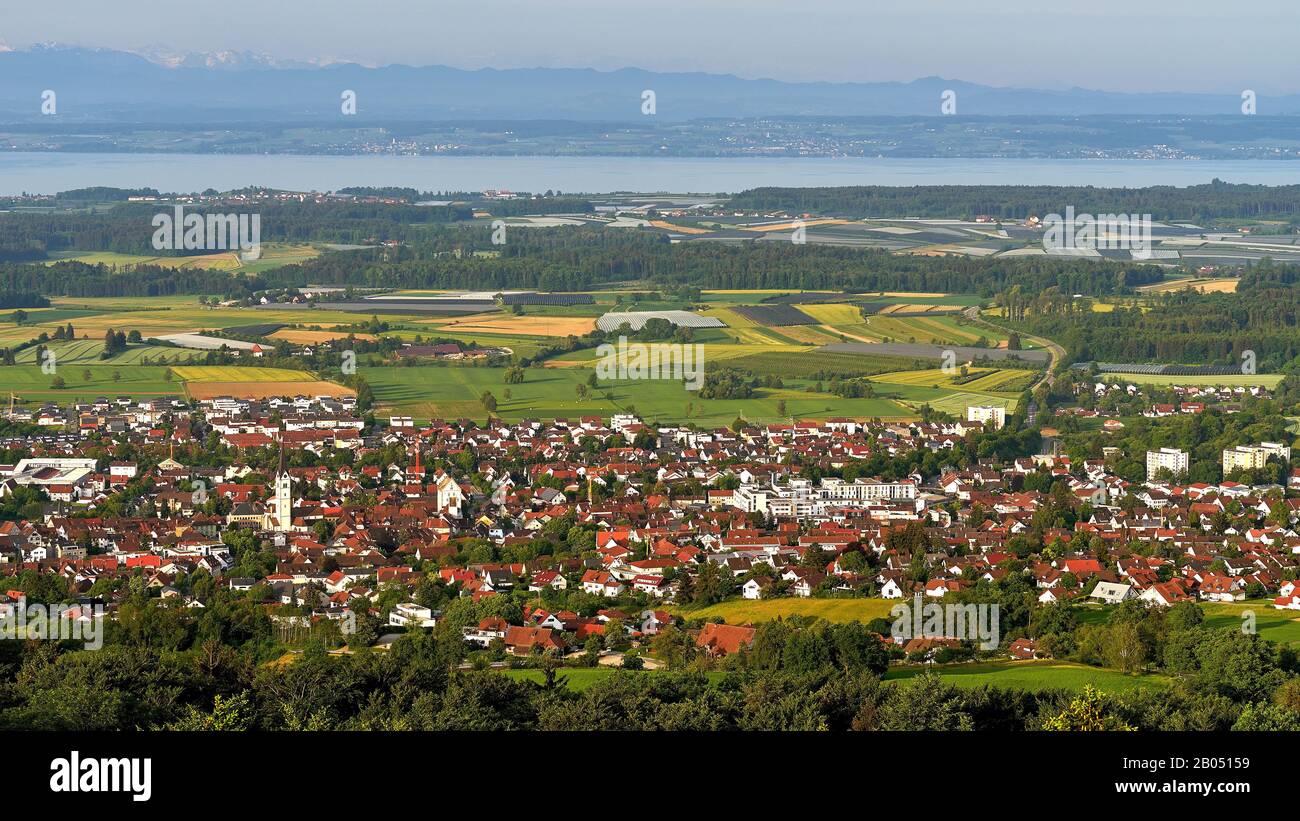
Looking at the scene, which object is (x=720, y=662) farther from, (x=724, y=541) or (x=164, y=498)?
(x=164, y=498)

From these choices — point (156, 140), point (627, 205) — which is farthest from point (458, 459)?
point (156, 140)

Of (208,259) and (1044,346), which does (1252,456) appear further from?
(208,259)

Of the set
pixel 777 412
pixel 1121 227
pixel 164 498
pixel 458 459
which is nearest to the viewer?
pixel 164 498

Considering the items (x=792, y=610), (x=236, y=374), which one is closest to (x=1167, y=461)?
(x=792, y=610)

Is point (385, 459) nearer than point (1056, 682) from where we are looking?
No

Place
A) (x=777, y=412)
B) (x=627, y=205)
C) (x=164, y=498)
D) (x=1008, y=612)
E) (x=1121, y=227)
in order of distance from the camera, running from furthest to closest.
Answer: (x=627, y=205)
(x=1121, y=227)
(x=777, y=412)
(x=164, y=498)
(x=1008, y=612)

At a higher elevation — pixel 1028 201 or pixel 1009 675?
pixel 1028 201
